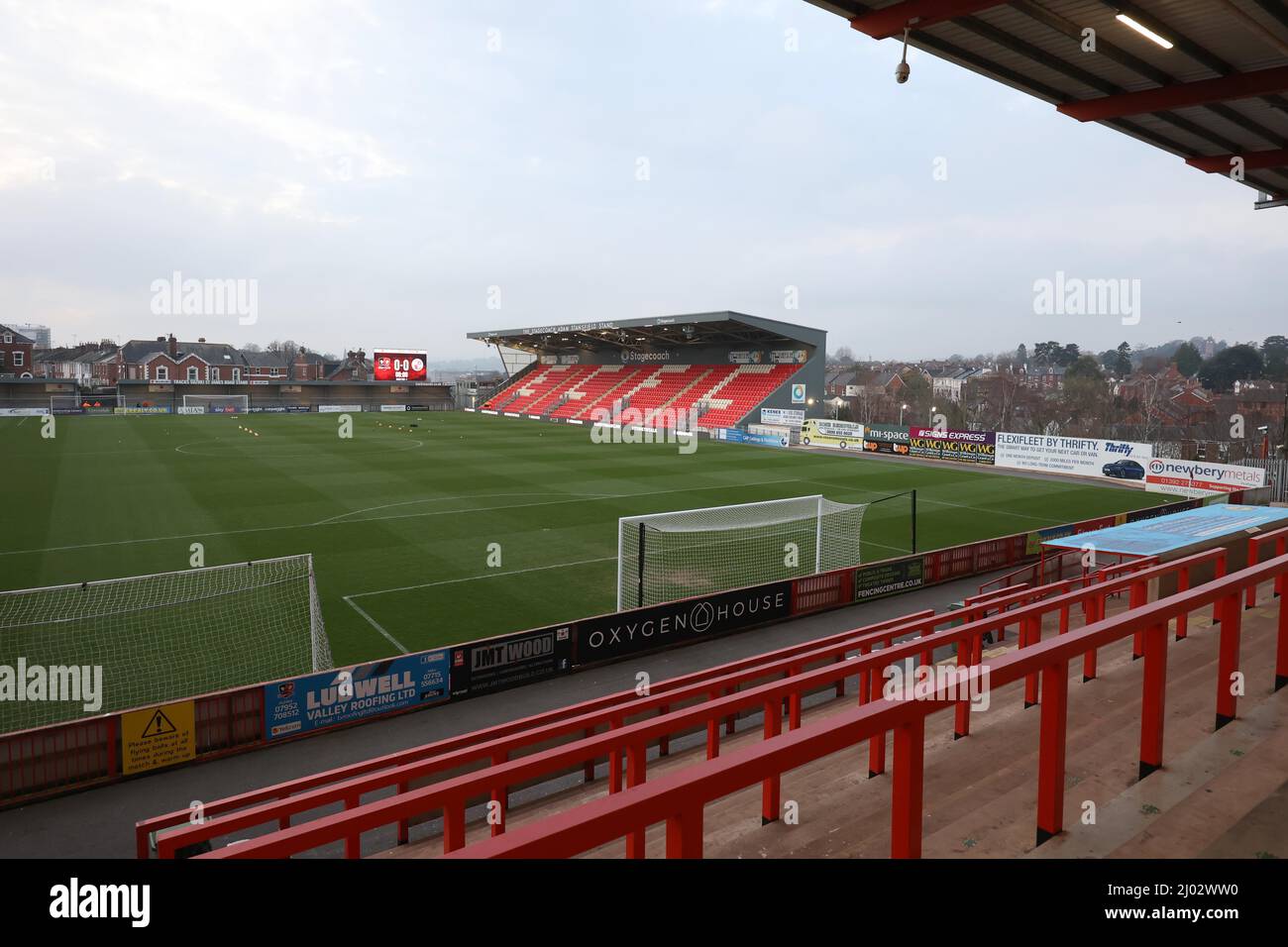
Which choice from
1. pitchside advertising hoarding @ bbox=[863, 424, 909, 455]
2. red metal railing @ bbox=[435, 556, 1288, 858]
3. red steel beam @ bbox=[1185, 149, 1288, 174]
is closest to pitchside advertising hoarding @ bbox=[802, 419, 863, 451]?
pitchside advertising hoarding @ bbox=[863, 424, 909, 455]

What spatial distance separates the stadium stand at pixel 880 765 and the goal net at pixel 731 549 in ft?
35.3

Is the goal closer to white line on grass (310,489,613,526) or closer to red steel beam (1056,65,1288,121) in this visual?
white line on grass (310,489,613,526)

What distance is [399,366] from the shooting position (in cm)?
9056

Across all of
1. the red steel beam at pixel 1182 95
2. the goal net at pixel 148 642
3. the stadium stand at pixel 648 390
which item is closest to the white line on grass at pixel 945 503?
the red steel beam at pixel 1182 95

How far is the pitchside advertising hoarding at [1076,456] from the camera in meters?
36.9

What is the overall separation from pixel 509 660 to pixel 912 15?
1019cm

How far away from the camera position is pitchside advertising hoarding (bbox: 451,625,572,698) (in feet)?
41.2

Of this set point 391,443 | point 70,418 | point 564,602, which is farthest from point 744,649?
point 70,418

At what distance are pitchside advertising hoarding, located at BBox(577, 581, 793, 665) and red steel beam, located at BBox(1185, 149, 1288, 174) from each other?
32.9 feet

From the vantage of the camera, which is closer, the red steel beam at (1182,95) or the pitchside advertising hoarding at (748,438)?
the red steel beam at (1182,95)

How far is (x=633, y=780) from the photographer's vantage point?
396 centimetres

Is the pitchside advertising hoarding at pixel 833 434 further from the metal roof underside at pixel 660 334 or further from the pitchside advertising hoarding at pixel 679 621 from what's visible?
the pitchside advertising hoarding at pixel 679 621

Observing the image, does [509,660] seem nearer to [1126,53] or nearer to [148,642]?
[148,642]
